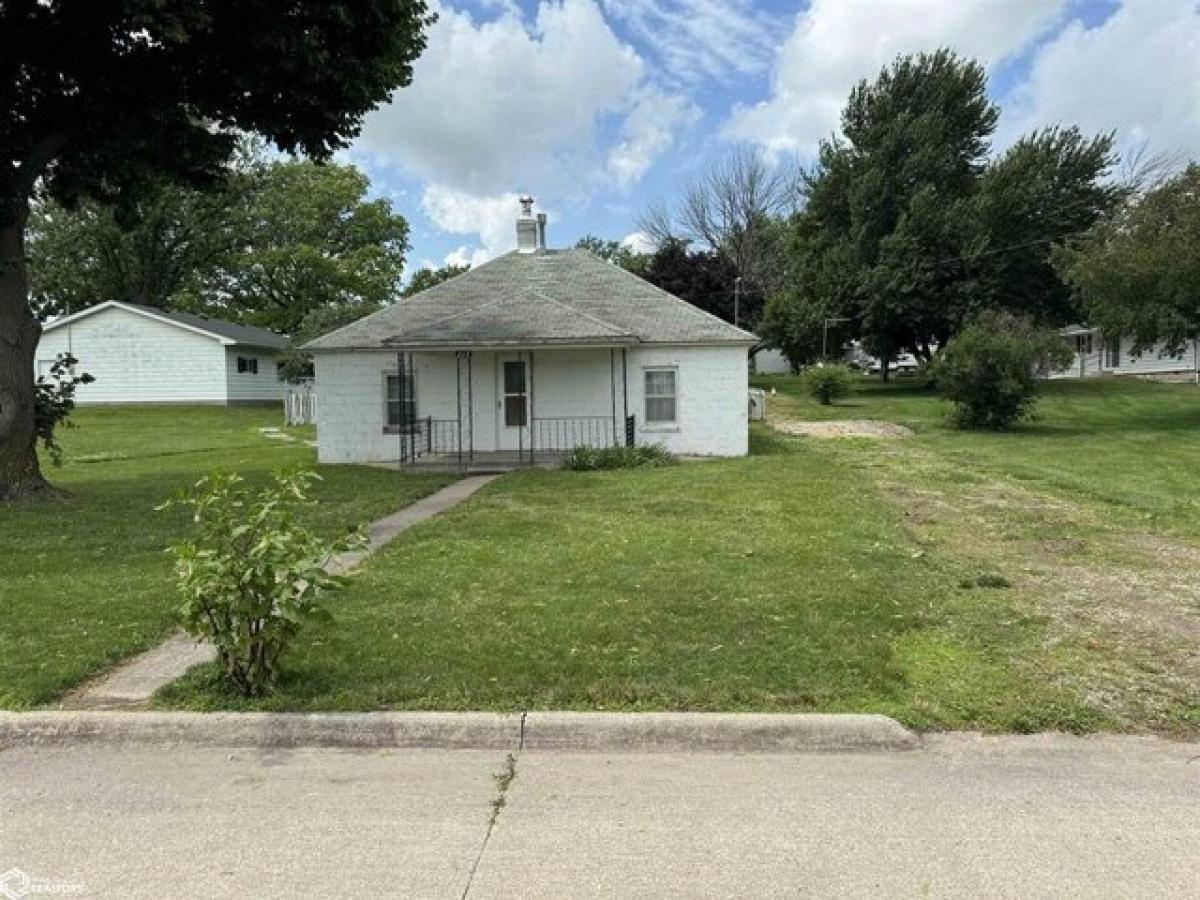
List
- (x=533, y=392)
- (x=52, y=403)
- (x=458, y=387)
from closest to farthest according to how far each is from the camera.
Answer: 1. (x=52, y=403)
2. (x=458, y=387)
3. (x=533, y=392)

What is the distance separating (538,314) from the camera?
1731cm

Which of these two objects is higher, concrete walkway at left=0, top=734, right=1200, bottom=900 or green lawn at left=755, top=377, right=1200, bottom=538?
green lawn at left=755, top=377, right=1200, bottom=538

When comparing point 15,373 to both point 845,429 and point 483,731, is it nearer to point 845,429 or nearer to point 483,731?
point 483,731

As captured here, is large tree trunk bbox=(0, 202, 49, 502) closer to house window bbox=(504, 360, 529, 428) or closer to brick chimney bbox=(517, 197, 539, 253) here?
house window bbox=(504, 360, 529, 428)

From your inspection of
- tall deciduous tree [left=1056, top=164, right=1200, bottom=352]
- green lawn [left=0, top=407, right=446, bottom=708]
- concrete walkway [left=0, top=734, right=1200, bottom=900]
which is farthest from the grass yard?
tall deciduous tree [left=1056, top=164, right=1200, bottom=352]

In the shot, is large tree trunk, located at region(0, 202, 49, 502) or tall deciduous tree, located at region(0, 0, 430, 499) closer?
tall deciduous tree, located at region(0, 0, 430, 499)

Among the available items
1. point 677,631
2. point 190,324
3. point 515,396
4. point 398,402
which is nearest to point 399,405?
point 398,402

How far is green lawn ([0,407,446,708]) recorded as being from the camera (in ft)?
16.8

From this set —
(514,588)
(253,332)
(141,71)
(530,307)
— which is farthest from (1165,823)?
(253,332)

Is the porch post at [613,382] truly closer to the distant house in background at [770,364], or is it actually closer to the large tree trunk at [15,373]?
the large tree trunk at [15,373]

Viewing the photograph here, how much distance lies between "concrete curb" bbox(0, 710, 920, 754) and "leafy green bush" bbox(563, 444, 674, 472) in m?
11.3

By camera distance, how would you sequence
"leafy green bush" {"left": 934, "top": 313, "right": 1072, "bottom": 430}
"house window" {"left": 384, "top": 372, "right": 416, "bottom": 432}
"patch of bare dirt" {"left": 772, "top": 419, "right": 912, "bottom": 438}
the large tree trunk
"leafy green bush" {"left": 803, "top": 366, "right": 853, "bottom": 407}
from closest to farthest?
the large tree trunk < "house window" {"left": 384, "top": 372, "right": 416, "bottom": 432} < "patch of bare dirt" {"left": 772, "top": 419, "right": 912, "bottom": 438} < "leafy green bush" {"left": 934, "top": 313, "right": 1072, "bottom": 430} < "leafy green bush" {"left": 803, "top": 366, "right": 853, "bottom": 407}

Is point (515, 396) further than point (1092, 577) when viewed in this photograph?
Yes

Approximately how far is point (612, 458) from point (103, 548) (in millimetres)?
8949
